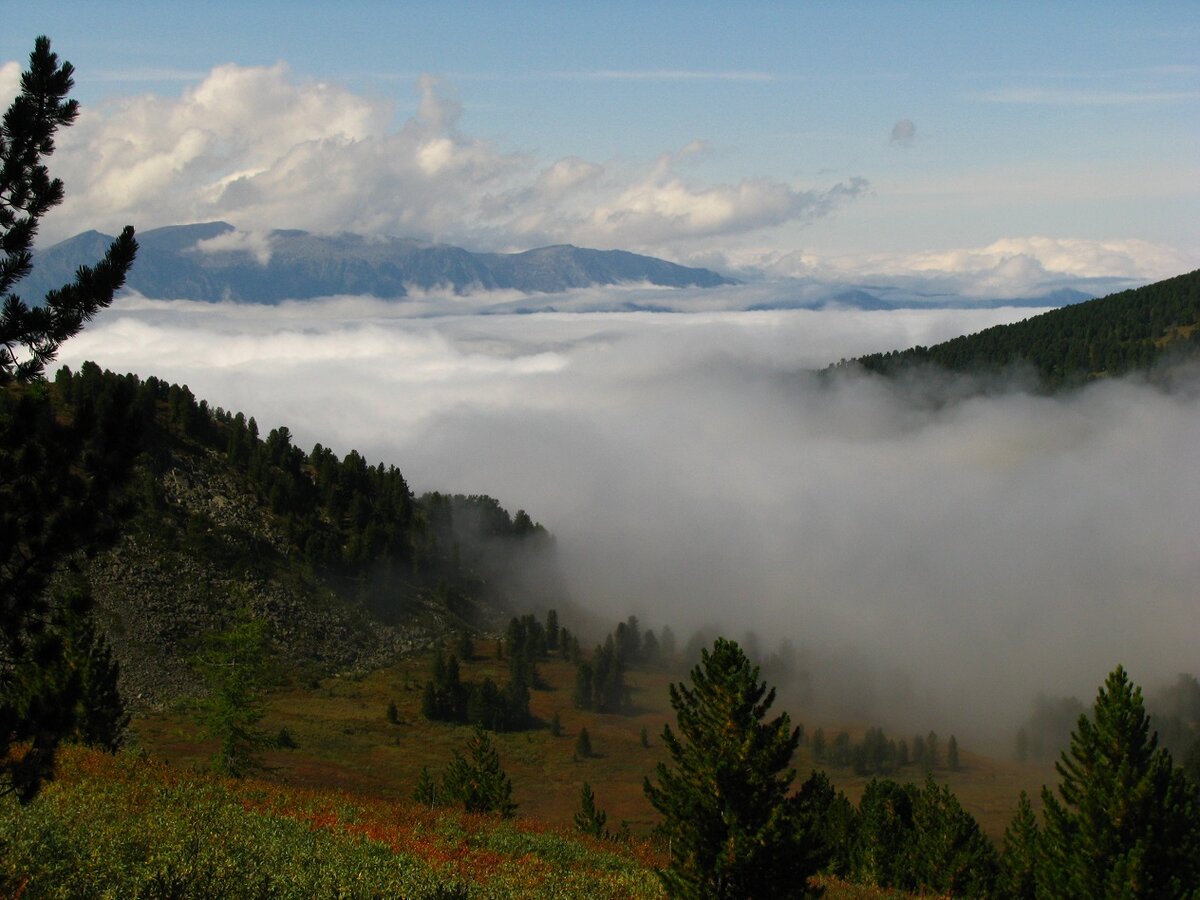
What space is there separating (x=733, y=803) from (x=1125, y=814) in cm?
1596

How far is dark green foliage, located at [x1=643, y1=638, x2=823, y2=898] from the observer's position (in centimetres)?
2622

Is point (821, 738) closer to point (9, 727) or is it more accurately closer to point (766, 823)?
point (766, 823)

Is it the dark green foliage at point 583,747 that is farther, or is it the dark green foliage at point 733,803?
the dark green foliage at point 583,747

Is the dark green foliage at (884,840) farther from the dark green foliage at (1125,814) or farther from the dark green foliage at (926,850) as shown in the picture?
the dark green foliage at (1125,814)

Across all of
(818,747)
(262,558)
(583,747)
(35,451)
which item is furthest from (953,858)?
(262,558)

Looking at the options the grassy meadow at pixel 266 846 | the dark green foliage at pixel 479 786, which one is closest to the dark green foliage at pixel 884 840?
the dark green foliage at pixel 479 786

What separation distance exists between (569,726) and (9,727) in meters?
128

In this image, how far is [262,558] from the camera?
136750 millimetres

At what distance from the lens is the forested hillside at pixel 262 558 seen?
11594cm

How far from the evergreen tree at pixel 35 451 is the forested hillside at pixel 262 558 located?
86045mm

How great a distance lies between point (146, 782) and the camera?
98.5 ft

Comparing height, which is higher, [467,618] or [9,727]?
[9,727]

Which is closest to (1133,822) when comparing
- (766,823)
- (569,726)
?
(766,823)

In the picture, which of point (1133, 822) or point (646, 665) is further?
point (646, 665)
